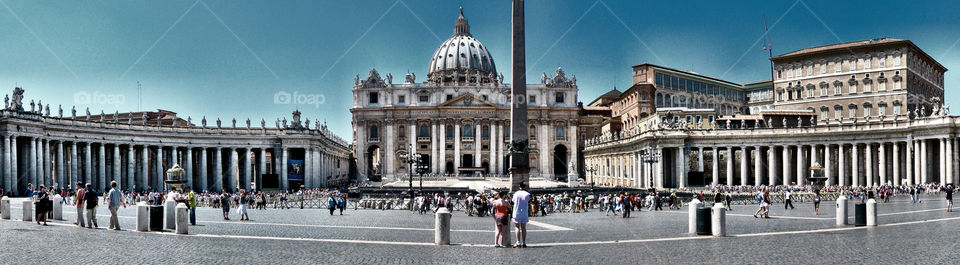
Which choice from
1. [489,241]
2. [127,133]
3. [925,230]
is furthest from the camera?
[127,133]

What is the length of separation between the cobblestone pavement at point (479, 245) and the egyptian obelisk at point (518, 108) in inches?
439

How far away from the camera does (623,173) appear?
6638cm

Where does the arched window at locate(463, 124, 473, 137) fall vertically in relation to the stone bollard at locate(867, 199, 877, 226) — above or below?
above

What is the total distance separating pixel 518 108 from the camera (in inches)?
1115

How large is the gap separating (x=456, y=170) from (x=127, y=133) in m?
42.8

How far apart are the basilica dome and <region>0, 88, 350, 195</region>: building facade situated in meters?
43.8

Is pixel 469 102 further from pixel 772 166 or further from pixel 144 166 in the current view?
pixel 772 166

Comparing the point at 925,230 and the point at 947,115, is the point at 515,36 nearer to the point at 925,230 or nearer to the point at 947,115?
the point at 925,230

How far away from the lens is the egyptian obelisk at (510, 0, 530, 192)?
28281 millimetres

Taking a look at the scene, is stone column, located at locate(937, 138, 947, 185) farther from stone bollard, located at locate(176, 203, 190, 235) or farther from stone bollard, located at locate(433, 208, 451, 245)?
stone bollard, located at locate(176, 203, 190, 235)

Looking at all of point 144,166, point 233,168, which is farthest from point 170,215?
point 233,168

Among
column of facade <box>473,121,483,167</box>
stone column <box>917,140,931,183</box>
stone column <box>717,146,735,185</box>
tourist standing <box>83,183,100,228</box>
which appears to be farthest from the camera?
column of facade <box>473,121,483,167</box>

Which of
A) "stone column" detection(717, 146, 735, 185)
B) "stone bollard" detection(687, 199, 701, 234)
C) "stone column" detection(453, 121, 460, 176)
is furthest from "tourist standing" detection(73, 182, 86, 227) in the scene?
"stone column" detection(453, 121, 460, 176)

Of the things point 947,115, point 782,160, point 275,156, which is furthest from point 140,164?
point 947,115
